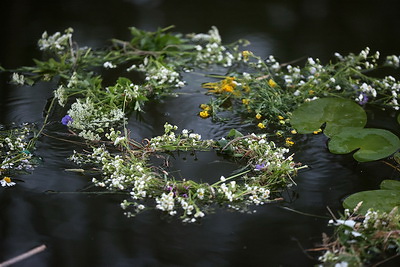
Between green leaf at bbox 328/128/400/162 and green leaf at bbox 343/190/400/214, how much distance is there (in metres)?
0.18

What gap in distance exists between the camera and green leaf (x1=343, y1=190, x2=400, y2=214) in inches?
56.5

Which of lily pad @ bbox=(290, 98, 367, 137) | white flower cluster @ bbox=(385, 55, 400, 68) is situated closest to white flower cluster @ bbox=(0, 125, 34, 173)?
lily pad @ bbox=(290, 98, 367, 137)

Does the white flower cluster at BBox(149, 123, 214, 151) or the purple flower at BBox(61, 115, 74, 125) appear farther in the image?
the purple flower at BBox(61, 115, 74, 125)

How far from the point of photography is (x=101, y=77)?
2.24 m

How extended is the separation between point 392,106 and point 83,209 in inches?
48.4

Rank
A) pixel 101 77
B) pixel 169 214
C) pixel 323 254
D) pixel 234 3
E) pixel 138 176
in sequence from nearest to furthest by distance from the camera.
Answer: pixel 323 254 < pixel 169 214 < pixel 138 176 < pixel 101 77 < pixel 234 3

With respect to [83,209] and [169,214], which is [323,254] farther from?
[83,209]

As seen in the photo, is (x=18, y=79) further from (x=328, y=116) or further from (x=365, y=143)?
(x=365, y=143)

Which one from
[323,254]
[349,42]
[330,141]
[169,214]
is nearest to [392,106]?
[330,141]

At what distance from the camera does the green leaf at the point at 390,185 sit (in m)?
1.53

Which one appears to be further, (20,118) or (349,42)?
(349,42)

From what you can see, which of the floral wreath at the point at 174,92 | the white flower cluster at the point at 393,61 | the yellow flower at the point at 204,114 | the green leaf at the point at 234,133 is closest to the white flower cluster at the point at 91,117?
the floral wreath at the point at 174,92

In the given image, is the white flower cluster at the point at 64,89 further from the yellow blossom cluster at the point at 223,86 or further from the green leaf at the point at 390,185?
the green leaf at the point at 390,185

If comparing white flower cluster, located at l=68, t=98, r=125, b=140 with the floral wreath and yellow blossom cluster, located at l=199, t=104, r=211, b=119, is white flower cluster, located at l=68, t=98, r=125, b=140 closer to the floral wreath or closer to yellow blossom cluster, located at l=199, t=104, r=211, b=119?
the floral wreath
